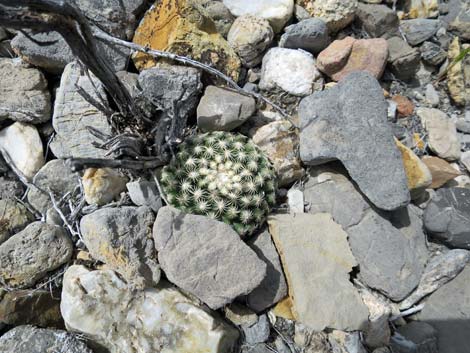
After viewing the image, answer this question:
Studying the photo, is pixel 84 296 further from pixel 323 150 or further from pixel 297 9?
pixel 297 9

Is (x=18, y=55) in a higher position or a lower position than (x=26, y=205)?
higher

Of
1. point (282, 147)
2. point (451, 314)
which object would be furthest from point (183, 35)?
point (451, 314)

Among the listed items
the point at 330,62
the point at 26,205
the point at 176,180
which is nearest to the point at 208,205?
the point at 176,180

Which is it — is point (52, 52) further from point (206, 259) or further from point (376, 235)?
point (376, 235)

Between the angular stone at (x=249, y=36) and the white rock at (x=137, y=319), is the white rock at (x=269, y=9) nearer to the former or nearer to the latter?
the angular stone at (x=249, y=36)

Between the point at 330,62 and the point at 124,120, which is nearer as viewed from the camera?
the point at 124,120

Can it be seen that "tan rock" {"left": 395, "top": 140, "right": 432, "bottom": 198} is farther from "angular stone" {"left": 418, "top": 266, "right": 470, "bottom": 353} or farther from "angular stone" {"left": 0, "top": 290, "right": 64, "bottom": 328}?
"angular stone" {"left": 0, "top": 290, "right": 64, "bottom": 328}

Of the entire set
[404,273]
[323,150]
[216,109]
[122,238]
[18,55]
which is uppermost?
[18,55]
